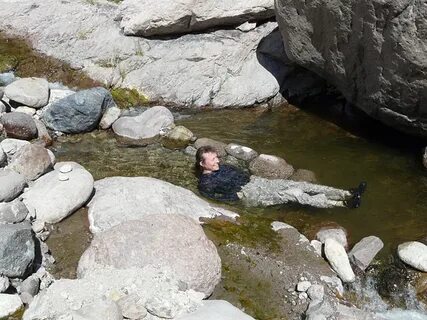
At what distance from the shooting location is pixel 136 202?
27.0ft

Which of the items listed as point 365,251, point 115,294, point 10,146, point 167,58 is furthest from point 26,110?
point 365,251

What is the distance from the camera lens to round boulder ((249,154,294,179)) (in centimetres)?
1064

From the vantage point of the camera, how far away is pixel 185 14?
1411 centimetres

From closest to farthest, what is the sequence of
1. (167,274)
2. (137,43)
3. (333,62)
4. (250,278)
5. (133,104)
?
(167,274) → (250,278) → (333,62) → (133,104) → (137,43)

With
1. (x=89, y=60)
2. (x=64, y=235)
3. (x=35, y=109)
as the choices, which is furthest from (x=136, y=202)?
(x=89, y=60)

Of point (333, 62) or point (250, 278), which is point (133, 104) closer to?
point (333, 62)

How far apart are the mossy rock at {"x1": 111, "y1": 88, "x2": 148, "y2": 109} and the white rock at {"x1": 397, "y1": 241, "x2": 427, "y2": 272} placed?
743cm

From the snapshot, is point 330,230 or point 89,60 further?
point 89,60

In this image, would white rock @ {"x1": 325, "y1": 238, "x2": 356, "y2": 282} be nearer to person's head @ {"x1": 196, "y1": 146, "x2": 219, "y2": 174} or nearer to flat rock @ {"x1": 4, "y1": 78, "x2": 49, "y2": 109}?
person's head @ {"x1": 196, "y1": 146, "x2": 219, "y2": 174}

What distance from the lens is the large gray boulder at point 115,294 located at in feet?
20.4

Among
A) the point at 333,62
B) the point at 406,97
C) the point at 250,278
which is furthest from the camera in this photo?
the point at 333,62

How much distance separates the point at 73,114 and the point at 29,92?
4.18 ft

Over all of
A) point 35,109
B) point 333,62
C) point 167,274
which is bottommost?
point 35,109

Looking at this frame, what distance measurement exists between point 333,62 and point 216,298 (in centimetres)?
674
